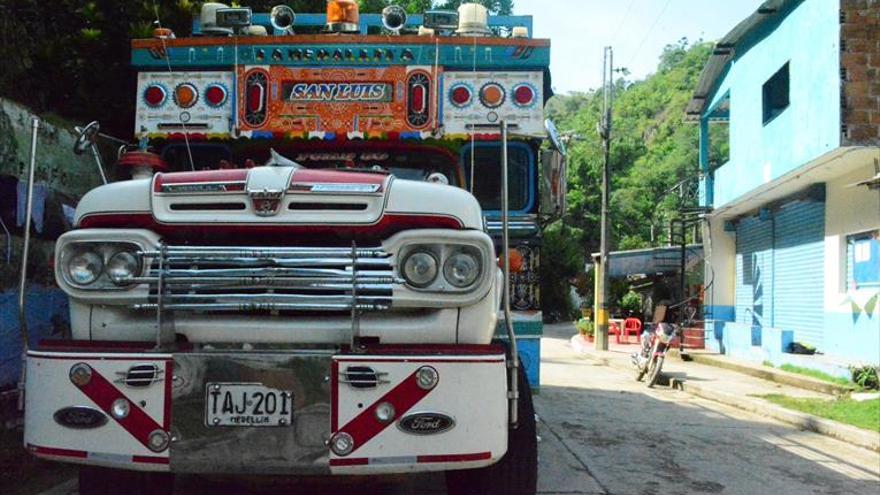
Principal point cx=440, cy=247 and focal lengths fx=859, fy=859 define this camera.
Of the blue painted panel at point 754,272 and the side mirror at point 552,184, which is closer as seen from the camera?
the side mirror at point 552,184

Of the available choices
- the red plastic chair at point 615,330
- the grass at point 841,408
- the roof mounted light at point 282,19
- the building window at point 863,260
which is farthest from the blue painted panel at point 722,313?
the roof mounted light at point 282,19

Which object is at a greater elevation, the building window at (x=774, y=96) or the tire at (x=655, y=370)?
the building window at (x=774, y=96)

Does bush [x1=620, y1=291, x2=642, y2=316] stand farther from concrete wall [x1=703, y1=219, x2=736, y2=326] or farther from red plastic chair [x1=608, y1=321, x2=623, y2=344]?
concrete wall [x1=703, y1=219, x2=736, y2=326]

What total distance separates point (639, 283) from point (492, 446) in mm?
35384

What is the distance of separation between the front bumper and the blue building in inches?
424

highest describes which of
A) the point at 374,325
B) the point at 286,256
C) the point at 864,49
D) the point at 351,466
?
the point at 864,49

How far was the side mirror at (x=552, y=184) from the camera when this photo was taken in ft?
17.5

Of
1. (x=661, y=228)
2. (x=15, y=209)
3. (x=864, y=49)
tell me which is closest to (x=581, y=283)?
(x=661, y=228)

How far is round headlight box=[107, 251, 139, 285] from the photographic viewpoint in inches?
140

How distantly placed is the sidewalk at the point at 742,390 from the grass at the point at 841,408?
0.20 metres

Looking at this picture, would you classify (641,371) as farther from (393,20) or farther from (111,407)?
(111,407)

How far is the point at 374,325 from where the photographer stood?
3.49 m

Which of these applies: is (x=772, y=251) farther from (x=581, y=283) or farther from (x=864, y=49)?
(x=581, y=283)

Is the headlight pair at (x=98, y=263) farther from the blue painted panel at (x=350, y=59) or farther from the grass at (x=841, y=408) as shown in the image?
the grass at (x=841, y=408)
